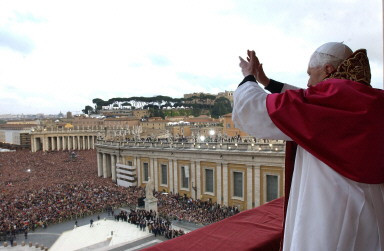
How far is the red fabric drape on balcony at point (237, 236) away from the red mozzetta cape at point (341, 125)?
121 cm

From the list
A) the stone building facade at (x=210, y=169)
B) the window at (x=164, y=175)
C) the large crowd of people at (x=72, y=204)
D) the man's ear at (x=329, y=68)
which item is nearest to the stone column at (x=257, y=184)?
the stone building facade at (x=210, y=169)

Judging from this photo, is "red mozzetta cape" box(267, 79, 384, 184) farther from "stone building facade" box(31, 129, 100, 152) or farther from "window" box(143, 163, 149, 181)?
"stone building facade" box(31, 129, 100, 152)

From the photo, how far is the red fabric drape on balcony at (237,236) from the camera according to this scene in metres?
2.54

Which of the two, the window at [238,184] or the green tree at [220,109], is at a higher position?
the green tree at [220,109]

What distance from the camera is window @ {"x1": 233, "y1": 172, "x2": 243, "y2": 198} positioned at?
24.3 meters

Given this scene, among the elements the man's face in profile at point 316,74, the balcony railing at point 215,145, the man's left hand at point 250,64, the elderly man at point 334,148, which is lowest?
the balcony railing at point 215,145

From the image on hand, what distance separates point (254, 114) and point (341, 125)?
0.49m

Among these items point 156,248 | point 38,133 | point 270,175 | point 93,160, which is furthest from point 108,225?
point 38,133

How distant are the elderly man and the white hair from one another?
12 cm

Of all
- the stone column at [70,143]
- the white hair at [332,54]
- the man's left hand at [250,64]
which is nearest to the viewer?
the white hair at [332,54]

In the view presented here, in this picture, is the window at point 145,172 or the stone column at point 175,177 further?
the window at point 145,172

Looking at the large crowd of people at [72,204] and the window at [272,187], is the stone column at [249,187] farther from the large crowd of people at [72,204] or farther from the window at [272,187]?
the window at [272,187]

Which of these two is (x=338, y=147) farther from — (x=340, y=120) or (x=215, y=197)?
(x=215, y=197)

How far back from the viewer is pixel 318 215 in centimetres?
177
